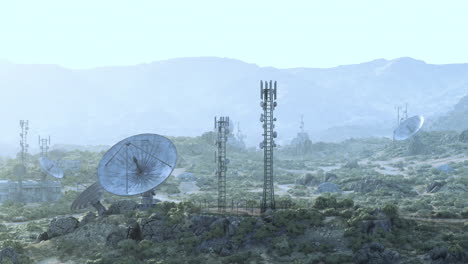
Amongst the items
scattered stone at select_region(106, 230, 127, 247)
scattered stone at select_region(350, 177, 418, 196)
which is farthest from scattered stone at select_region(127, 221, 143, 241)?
scattered stone at select_region(350, 177, 418, 196)

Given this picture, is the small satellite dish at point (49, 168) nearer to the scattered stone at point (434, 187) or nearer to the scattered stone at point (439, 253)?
the scattered stone at point (434, 187)

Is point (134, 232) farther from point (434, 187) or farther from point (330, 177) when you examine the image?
point (330, 177)

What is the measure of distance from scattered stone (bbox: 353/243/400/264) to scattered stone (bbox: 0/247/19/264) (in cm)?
3119

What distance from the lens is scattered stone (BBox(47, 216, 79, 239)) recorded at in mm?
59031

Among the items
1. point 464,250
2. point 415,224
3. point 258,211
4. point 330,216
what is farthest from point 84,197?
point 464,250

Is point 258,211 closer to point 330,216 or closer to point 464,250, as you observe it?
point 330,216

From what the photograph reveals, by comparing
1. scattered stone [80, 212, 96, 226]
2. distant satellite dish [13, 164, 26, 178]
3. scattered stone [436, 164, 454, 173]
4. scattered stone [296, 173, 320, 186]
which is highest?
scattered stone [436, 164, 454, 173]

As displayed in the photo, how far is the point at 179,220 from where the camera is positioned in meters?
57.2

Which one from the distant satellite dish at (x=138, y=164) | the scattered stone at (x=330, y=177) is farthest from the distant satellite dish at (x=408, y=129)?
the distant satellite dish at (x=138, y=164)

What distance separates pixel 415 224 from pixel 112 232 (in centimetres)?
3020

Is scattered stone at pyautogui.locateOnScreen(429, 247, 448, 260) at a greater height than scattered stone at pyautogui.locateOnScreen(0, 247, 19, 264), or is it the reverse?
scattered stone at pyautogui.locateOnScreen(429, 247, 448, 260)

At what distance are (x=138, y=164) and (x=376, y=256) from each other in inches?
1143

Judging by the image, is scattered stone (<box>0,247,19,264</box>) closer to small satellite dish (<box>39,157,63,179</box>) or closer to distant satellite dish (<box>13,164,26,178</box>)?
small satellite dish (<box>39,157,63,179</box>)

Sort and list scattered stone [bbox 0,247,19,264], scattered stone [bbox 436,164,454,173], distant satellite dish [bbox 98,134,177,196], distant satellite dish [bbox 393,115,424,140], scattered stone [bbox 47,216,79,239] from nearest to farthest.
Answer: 1. scattered stone [bbox 0,247,19,264]
2. scattered stone [bbox 47,216,79,239]
3. distant satellite dish [bbox 98,134,177,196]
4. scattered stone [bbox 436,164,454,173]
5. distant satellite dish [bbox 393,115,424,140]
